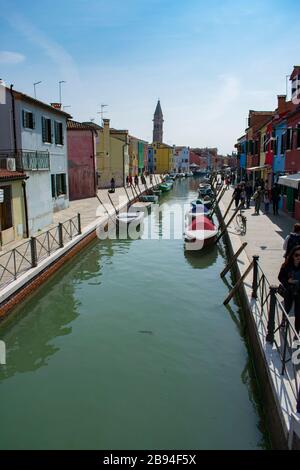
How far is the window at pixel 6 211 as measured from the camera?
15.5 meters

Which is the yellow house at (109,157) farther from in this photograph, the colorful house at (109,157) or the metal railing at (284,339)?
the metal railing at (284,339)

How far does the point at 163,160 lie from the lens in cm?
10138

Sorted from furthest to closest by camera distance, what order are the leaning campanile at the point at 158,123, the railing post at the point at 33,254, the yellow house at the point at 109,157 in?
the leaning campanile at the point at 158,123, the yellow house at the point at 109,157, the railing post at the point at 33,254

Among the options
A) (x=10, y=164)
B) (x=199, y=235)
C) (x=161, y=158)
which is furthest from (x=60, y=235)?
(x=161, y=158)

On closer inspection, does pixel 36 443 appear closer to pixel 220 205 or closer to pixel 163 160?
pixel 220 205

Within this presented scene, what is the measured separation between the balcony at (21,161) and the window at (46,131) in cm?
277

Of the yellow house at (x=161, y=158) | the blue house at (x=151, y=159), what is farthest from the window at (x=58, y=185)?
the yellow house at (x=161, y=158)

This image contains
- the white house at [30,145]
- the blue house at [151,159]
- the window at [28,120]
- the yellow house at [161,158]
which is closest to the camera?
the white house at [30,145]

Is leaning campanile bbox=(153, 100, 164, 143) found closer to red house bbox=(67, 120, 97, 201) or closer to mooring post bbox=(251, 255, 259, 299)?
red house bbox=(67, 120, 97, 201)

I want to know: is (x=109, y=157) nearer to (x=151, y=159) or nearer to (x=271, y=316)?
(x=271, y=316)

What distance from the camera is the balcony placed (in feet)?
55.2

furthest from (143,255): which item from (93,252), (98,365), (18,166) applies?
(98,365)

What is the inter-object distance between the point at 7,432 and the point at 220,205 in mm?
28003

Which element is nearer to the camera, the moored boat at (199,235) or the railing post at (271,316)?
the railing post at (271,316)
